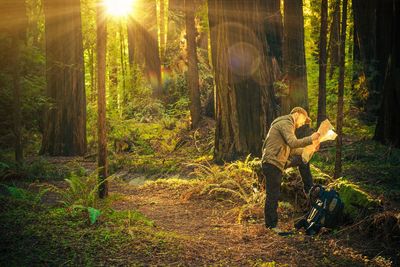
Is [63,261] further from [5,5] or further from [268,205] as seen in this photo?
[5,5]

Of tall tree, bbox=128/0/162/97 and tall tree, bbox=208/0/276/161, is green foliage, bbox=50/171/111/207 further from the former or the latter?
tall tree, bbox=128/0/162/97

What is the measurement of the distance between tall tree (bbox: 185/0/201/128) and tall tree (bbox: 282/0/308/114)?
4678 millimetres

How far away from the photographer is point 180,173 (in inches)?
436

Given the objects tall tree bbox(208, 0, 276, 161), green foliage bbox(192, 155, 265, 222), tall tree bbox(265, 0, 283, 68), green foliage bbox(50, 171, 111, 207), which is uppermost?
tall tree bbox(265, 0, 283, 68)

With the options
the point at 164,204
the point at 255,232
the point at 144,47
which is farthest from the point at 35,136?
the point at 255,232

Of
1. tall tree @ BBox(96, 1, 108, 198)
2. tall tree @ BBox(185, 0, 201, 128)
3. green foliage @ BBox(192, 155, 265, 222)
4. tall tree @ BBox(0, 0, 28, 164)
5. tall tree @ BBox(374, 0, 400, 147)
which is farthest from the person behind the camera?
tall tree @ BBox(185, 0, 201, 128)

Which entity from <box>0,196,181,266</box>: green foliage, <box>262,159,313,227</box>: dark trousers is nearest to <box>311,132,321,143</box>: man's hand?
<box>262,159,313,227</box>: dark trousers

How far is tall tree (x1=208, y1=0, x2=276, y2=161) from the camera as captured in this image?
1023cm

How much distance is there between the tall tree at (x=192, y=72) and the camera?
16.0m

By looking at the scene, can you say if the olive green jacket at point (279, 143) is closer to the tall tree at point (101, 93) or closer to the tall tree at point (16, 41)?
the tall tree at point (101, 93)

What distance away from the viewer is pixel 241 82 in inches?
404

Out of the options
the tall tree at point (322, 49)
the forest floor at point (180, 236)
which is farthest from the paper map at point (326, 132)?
the tall tree at point (322, 49)

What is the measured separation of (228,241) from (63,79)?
952 cm

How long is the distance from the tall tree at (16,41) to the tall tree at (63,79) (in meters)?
2.51
